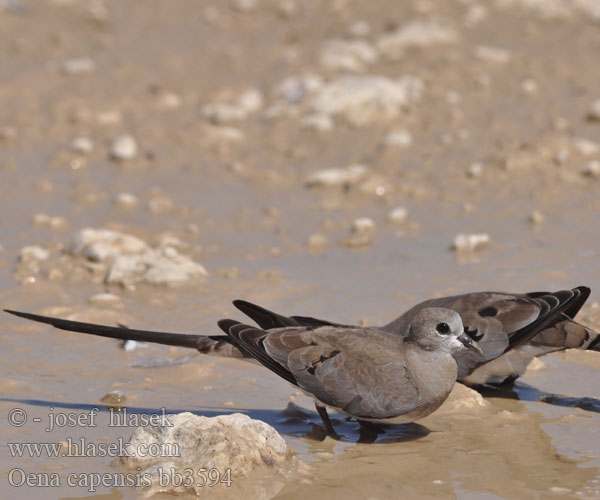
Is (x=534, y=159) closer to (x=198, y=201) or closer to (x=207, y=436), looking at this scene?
(x=198, y=201)

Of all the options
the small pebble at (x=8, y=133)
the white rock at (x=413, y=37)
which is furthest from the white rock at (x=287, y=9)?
the small pebble at (x=8, y=133)

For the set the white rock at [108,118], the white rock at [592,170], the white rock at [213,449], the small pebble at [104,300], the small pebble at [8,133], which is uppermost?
the white rock at [108,118]

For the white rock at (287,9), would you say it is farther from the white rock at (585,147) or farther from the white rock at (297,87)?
the white rock at (585,147)

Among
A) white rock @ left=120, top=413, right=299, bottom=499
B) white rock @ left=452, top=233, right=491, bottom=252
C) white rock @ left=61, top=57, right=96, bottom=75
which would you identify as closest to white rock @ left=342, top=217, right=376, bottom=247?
white rock @ left=452, top=233, right=491, bottom=252

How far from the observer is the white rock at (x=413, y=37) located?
12.1 meters

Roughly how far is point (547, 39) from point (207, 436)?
29.7 feet

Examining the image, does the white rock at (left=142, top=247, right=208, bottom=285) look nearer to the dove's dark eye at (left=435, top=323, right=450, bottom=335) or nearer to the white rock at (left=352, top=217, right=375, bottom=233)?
the white rock at (left=352, top=217, right=375, bottom=233)

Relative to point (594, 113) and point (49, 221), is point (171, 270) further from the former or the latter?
point (594, 113)

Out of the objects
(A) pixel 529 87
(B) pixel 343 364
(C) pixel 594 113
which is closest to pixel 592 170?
(C) pixel 594 113

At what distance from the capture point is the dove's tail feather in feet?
19.6

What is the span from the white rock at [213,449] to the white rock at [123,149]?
17.9ft

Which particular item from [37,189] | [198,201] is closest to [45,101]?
[37,189]

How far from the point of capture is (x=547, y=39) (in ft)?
40.9

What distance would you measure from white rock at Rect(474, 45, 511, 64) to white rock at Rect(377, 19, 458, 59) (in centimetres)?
46
